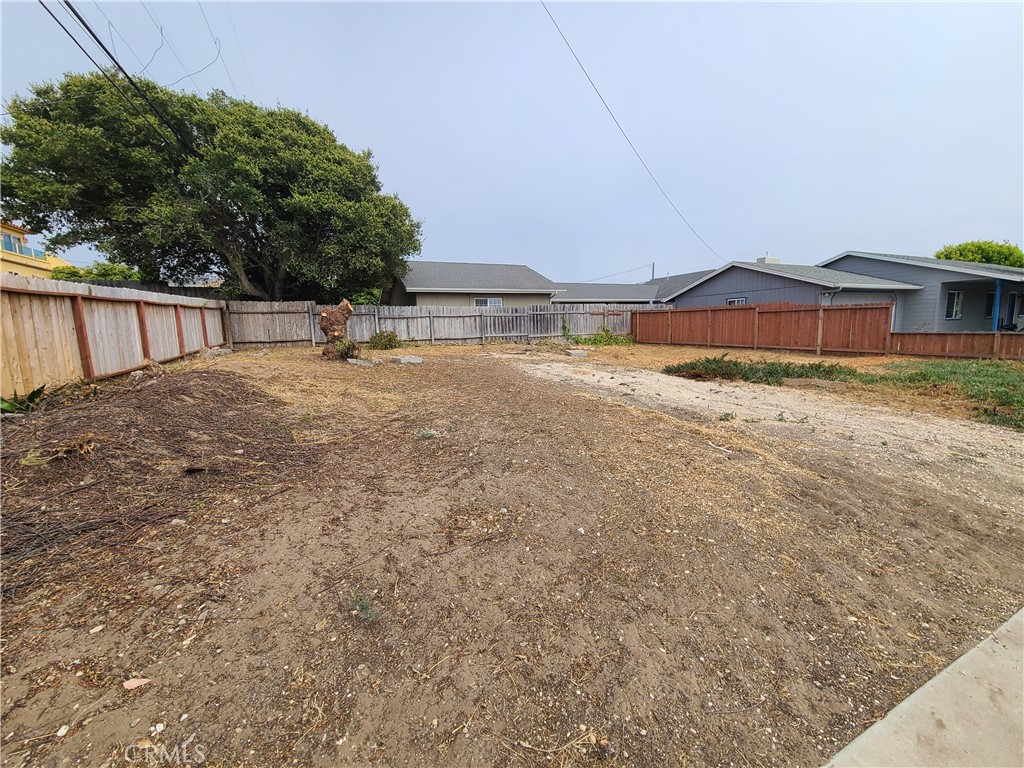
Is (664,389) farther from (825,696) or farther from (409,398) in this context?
(825,696)

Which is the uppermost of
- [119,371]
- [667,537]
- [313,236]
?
[313,236]

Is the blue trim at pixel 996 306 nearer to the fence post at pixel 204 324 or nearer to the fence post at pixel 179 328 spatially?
the fence post at pixel 179 328

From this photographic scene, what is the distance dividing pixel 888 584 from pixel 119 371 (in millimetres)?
8827

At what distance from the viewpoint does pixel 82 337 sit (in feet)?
17.2

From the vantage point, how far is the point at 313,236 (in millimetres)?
15102

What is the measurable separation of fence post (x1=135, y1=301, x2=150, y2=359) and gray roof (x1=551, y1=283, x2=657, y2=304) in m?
19.6

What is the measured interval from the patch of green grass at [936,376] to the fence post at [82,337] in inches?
354

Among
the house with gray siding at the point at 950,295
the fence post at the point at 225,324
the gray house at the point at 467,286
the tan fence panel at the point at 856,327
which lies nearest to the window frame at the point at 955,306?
the house with gray siding at the point at 950,295

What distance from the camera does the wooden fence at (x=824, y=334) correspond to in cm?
1094

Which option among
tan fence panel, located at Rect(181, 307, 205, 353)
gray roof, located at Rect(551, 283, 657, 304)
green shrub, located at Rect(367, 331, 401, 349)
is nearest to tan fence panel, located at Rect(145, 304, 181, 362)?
tan fence panel, located at Rect(181, 307, 205, 353)

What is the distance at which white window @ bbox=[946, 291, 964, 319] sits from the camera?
17375 mm

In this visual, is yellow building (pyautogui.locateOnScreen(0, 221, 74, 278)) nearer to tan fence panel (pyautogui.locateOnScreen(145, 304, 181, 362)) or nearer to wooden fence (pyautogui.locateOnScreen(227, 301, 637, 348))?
wooden fence (pyautogui.locateOnScreen(227, 301, 637, 348))

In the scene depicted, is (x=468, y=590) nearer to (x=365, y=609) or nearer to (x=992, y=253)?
(x=365, y=609)

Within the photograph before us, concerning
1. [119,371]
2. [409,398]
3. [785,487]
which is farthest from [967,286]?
[119,371]
